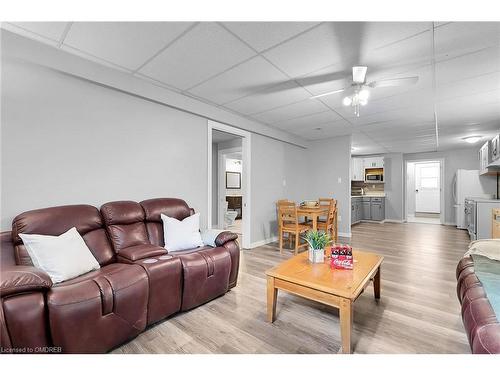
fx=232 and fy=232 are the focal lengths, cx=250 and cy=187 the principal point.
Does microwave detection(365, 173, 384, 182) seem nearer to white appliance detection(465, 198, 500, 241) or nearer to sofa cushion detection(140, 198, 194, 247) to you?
white appliance detection(465, 198, 500, 241)

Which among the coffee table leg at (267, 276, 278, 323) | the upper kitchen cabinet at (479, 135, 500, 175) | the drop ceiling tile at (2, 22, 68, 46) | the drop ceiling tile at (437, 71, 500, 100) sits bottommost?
the coffee table leg at (267, 276, 278, 323)

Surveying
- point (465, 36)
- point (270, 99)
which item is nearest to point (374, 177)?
point (270, 99)

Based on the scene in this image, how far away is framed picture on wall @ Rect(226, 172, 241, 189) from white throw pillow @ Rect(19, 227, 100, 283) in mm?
6477

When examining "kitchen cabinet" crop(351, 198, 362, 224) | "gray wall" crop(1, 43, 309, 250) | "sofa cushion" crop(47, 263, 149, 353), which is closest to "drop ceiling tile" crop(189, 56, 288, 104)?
"gray wall" crop(1, 43, 309, 250)

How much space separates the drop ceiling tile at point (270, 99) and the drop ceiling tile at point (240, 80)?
0.11 meters

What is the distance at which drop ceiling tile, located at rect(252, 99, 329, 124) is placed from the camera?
11.1ft

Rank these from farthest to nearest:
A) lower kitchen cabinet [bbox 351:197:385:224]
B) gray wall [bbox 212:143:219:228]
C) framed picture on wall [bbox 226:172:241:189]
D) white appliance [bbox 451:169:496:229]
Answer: framed picture on wall [bbox 226:172:241:189]
lower kitchen cabinet [bbox 351:197:385:224]
gray wall [bbox 212:143:219:228]
white appliance [bbox 451:169:496:229]

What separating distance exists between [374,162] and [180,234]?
783cm

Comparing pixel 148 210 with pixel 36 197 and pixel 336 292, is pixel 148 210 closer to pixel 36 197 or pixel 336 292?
pixel 36 197

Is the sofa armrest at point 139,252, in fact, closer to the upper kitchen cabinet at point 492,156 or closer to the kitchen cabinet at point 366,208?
the upper kitchen cabinet at point 492,156

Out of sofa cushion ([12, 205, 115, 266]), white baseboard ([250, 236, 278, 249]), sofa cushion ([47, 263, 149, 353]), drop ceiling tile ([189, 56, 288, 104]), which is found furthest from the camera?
white baseboard ([250, 236, 278, 249])

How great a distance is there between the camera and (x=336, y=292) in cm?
157

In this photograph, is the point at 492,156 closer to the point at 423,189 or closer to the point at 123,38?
the point at 423,189

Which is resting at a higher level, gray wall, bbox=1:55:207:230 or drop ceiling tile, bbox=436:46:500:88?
drop ceiling tile, bbox=436:46:500:88
